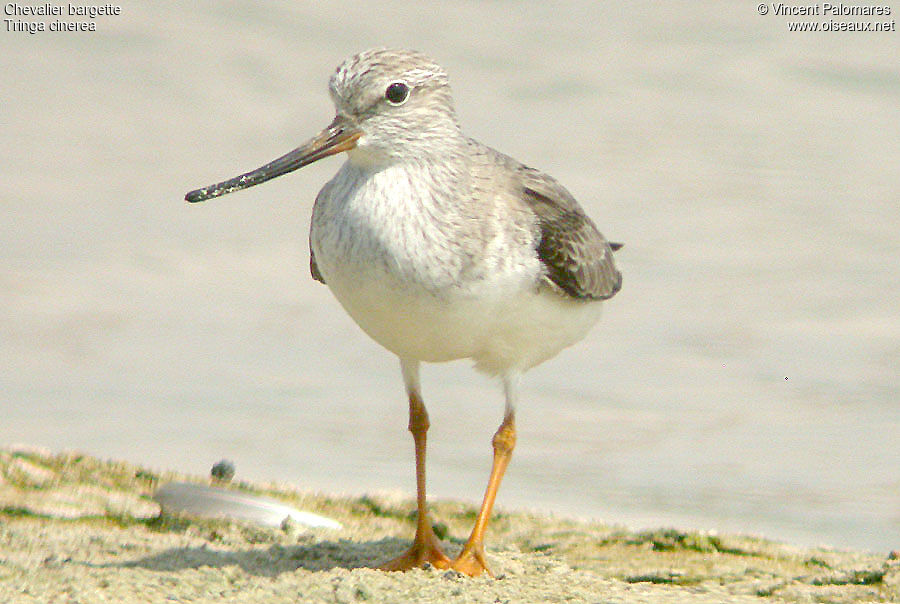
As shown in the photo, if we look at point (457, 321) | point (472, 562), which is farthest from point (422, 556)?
point (457, 321)

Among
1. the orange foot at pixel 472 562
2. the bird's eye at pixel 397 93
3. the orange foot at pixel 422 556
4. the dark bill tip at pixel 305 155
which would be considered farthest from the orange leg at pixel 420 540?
the bird's eye at pixel 397 93

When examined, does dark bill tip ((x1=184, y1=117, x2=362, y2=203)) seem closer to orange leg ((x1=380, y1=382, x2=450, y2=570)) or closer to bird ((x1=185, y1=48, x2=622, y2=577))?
bird ((x1=185, y1=48, x2=622, y2=577))

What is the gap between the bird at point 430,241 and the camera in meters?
6.47

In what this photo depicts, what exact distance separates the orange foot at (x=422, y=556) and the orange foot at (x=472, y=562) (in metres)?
0.10

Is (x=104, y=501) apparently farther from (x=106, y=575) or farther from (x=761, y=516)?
(x=761, y=516)

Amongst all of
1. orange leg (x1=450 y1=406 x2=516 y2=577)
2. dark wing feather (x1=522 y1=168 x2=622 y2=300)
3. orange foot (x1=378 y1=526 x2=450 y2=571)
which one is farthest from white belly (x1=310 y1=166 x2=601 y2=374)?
orange foot (x1=378 y1=526 x2=450 y2=571)

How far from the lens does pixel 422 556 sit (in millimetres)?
6992

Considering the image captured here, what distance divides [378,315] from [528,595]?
1.35 m

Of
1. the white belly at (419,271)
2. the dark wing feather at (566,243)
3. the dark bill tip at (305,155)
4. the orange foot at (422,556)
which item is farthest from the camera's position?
the dark wing feather at (566,243)

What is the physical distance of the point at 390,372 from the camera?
35.3 ft

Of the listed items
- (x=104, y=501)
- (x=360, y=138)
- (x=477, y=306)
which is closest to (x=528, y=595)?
(x=477, y=306)

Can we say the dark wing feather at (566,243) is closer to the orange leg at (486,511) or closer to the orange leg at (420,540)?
the orange leg at (486,511)

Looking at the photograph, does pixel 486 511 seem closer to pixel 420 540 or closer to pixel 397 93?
pixel 420 540

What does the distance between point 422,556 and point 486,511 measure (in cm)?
37
